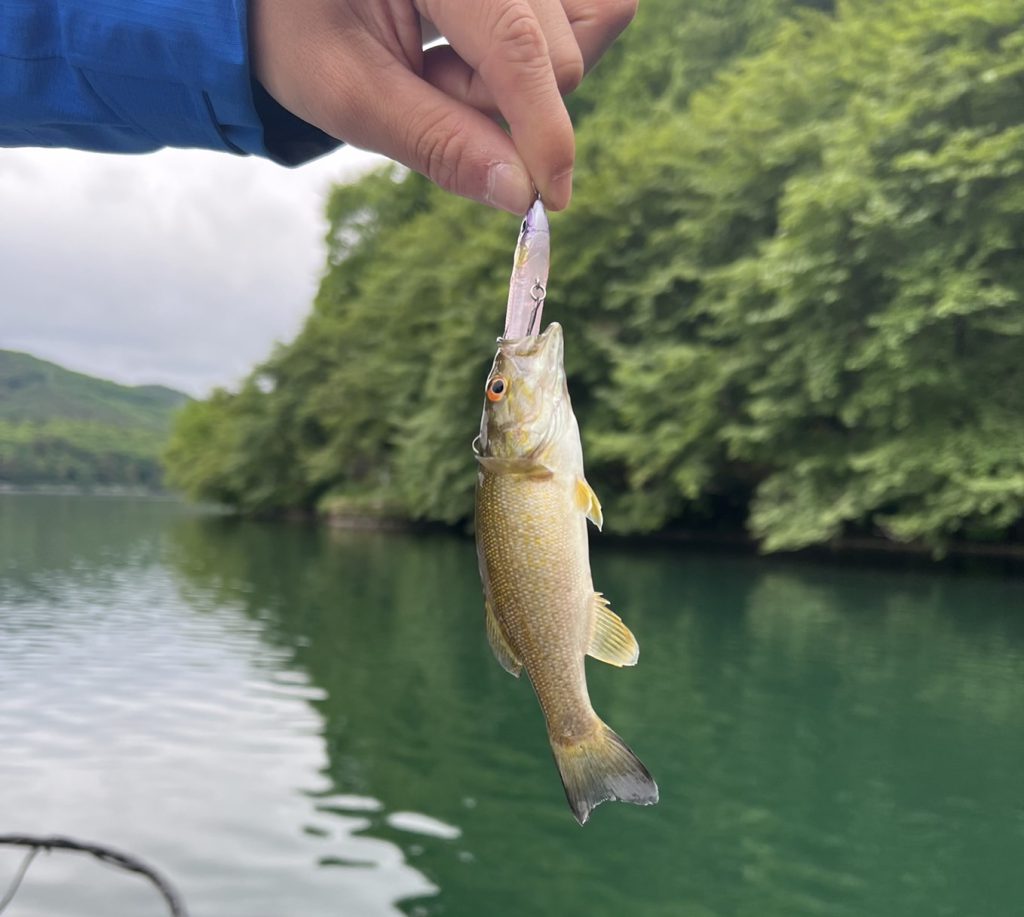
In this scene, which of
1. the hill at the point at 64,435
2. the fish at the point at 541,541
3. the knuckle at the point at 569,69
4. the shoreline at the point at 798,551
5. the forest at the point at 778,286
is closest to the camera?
the knuckle at the point at 569,69

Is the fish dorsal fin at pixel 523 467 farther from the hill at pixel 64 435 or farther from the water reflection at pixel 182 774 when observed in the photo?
the hill at pixel 64 435

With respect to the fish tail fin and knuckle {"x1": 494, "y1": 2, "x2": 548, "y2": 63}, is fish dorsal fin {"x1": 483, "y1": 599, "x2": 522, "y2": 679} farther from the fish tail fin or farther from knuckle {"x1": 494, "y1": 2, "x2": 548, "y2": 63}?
knuckle {"x1": 494, "y1": 2, "x2": 548, "y2": 63}

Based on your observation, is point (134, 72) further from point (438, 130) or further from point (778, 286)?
point (778, 286)

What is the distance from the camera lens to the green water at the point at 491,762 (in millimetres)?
6398

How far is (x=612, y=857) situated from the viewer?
6.88 meters

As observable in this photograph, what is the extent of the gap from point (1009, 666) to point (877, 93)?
44.1 feet

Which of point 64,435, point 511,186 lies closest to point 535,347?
point 511,186

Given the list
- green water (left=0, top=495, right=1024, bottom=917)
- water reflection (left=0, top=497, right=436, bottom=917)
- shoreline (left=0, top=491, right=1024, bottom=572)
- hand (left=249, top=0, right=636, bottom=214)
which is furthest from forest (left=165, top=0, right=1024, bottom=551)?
hand (left=249, top=0, right=636, bottom=214)

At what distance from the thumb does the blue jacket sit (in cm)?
20

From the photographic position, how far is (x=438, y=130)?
179 cm

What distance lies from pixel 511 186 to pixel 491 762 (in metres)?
7.59

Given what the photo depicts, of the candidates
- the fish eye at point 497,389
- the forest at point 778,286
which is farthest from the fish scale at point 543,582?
the forest at point 778,286

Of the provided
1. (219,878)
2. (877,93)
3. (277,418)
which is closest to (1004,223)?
(877,93)

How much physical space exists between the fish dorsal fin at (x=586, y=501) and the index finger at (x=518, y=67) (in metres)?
0.61
